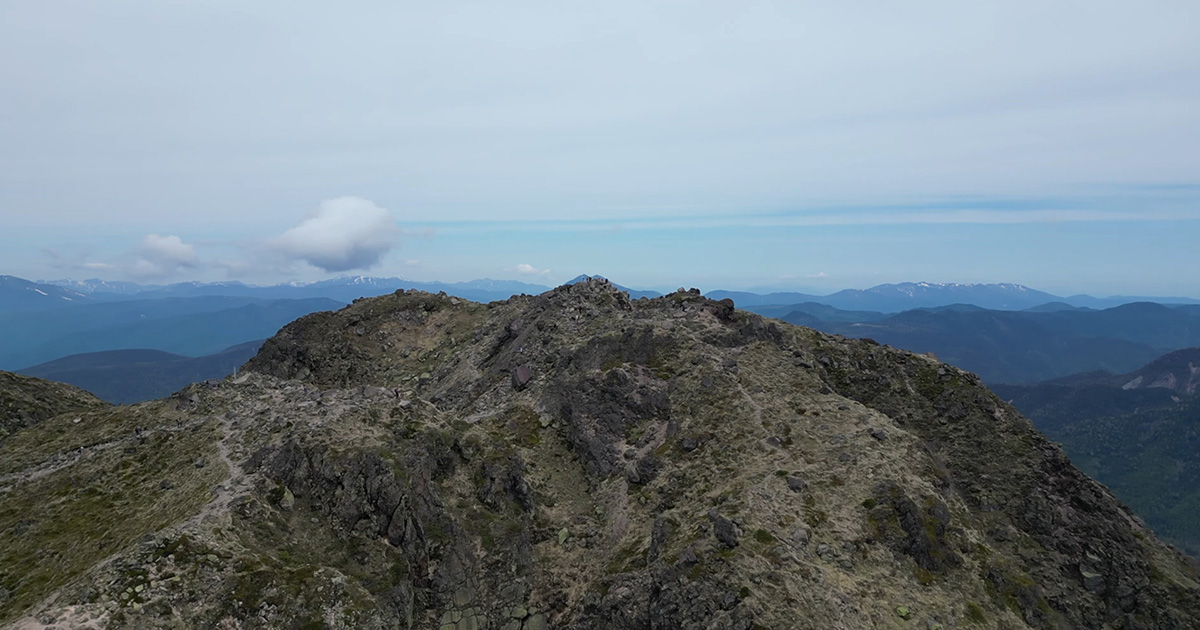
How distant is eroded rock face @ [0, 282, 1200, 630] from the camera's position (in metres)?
36.9

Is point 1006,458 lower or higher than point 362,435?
lower

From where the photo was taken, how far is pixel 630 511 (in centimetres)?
5128

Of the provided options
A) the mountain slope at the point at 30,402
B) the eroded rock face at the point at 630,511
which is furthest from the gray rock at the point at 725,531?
the mountain slope at the point at 30,402

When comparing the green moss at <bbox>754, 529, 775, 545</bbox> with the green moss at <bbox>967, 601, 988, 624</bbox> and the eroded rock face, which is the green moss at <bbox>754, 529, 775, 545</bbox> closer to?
the eroded rock face

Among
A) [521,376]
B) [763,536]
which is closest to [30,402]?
[521,376]

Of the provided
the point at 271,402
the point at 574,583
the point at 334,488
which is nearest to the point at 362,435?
the point at 334,488

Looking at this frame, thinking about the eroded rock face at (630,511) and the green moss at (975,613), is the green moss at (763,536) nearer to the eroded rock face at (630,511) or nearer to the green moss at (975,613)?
the eroded rock face at (630,511)

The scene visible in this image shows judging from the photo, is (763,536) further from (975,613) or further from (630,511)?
(975,613)

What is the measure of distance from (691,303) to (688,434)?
30.5m

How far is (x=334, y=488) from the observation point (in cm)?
4353

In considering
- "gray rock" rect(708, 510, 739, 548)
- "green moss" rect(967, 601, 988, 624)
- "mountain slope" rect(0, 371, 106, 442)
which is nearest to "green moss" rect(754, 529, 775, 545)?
"gray rock" rect(708, 510, 739, 548)

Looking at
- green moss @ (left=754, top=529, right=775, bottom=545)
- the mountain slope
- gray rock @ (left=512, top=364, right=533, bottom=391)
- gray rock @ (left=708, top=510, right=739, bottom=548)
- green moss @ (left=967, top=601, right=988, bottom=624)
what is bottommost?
green moss @ (left=967, top=601, right=988, bottom=624)

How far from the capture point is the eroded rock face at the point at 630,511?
36.9 m

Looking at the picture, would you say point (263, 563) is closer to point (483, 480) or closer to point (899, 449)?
point (483, 480)
